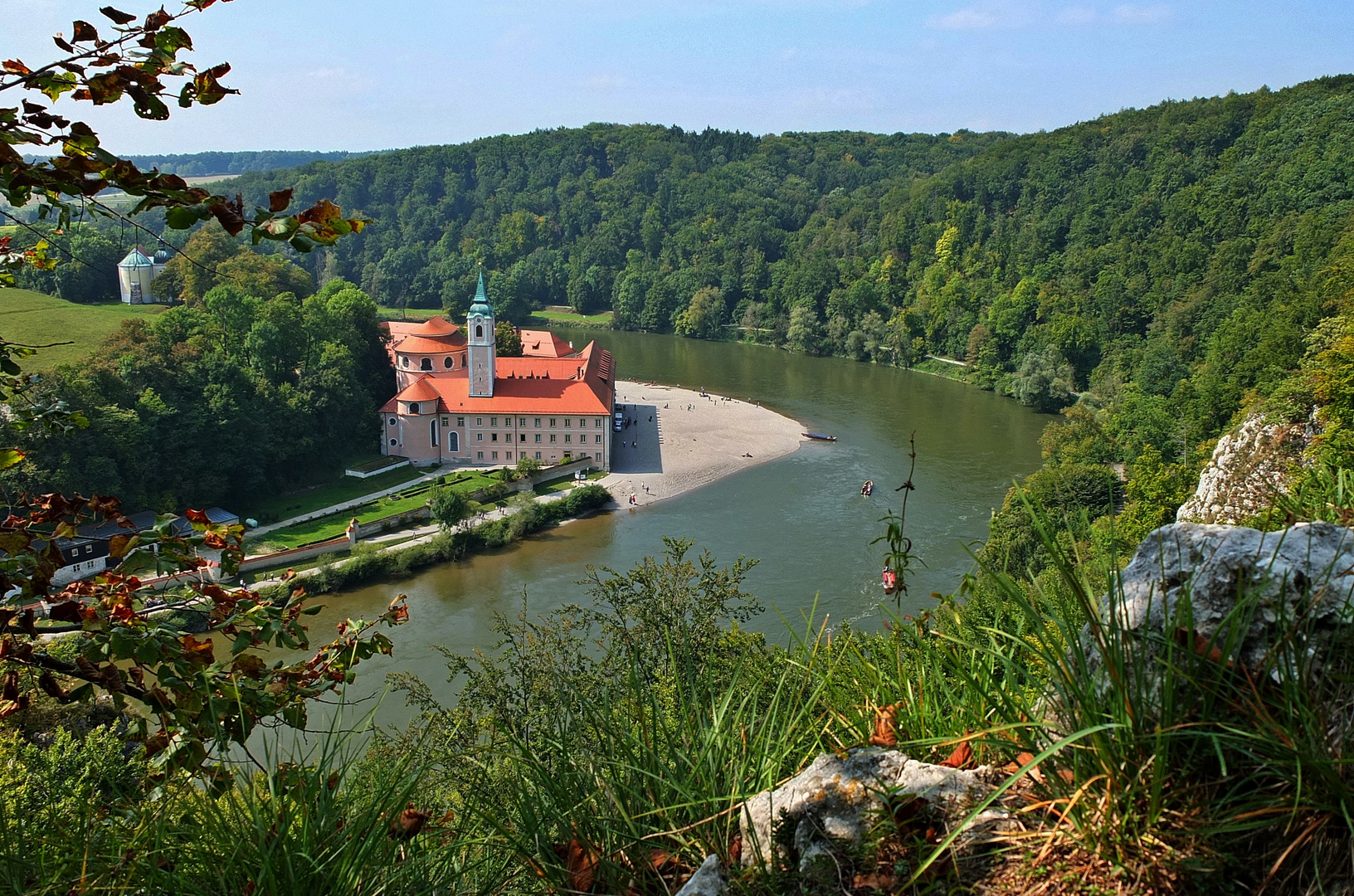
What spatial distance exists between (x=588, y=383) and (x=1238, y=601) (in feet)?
120

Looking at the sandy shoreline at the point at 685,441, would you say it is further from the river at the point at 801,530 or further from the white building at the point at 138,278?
the white building at the point at 138,278

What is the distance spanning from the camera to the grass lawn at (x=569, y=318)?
257ft

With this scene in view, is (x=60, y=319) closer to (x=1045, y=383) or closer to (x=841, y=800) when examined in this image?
(x=1045, y=383)

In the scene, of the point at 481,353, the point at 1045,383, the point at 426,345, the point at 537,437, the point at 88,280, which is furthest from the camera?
the point at 88,280

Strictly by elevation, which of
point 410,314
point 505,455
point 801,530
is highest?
point 410,314

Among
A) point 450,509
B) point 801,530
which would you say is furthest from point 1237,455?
point 450,509

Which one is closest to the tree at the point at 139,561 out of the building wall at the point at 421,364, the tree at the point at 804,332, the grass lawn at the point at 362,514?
the grass lawn at the point at 362,514

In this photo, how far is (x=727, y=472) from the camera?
115 feet

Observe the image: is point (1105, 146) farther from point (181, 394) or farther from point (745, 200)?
point (181, 394)

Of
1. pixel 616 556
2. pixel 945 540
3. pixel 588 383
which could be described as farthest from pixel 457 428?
pixel 945 540

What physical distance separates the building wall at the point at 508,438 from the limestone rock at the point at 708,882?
3286 centimetres

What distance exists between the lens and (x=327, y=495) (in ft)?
105

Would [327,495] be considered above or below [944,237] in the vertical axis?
below

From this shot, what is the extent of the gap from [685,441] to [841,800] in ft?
120
